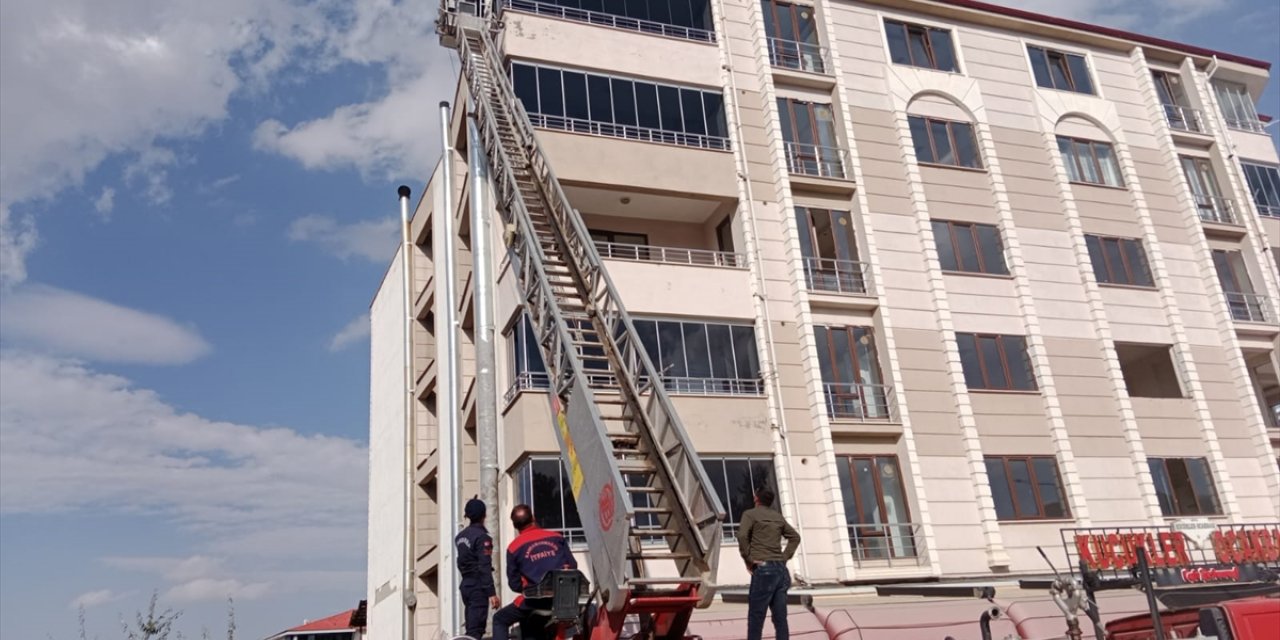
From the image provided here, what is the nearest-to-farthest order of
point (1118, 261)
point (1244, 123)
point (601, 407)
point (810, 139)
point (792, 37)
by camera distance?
point (601, 407), point (810, 139), point (792, 37), point (1118, 261), point (1244, 123)

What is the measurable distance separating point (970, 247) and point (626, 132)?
10.2 meters

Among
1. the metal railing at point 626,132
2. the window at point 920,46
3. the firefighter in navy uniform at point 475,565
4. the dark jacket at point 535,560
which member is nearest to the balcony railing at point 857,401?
the metal railing at point 626,132

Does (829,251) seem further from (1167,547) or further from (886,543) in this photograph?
(1167,547)

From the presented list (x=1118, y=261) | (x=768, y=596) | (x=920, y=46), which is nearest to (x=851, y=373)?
(x=1118, y=261)

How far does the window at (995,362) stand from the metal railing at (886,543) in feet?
15.0

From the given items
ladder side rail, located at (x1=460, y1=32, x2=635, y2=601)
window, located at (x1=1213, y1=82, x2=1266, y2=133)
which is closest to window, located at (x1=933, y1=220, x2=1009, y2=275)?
ladder side rail, located at (x1=460, y1=32, x2=635, y2=601)

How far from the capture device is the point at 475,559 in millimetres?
12688

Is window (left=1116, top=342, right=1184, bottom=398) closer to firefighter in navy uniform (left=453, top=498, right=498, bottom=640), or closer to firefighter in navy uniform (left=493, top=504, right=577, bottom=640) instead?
firefighter in navy uniform (left=453, top=498, right=498, bottom=640)

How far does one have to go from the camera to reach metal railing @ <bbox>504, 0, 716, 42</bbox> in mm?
25484

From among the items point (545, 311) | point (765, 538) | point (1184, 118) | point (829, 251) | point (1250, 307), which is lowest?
point (765, 538)

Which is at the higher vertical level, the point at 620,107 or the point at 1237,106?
the point at 1237,106

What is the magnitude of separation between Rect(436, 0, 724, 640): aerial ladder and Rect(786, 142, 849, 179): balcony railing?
7.77 m

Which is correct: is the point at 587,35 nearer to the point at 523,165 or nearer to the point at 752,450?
the point at 523,165

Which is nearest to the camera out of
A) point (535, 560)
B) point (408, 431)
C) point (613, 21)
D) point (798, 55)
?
point (535, 560)
